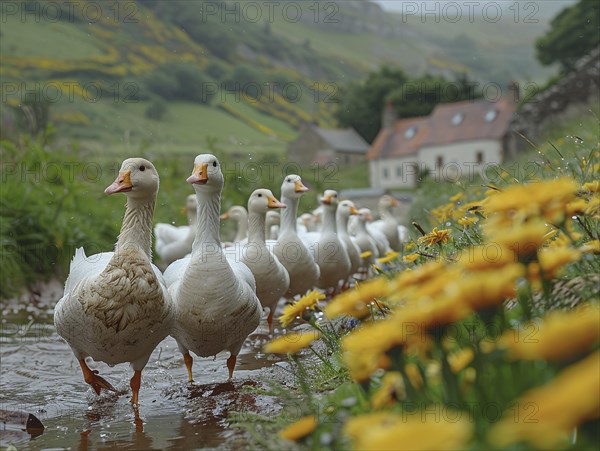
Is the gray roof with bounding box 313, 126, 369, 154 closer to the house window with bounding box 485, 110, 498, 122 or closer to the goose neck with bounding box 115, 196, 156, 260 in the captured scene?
the house window with bounding box 485, 110, 498, 122

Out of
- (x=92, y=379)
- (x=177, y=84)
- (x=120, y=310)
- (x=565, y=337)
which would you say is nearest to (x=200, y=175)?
(x=120, y=310)

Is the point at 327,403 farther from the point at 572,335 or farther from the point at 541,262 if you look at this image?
the point at 572,335

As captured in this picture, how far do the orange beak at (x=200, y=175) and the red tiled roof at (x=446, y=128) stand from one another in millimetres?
47834

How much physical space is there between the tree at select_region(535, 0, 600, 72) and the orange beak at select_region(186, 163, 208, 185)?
44506 mm

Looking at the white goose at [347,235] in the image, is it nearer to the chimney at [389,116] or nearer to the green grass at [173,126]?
the green grass at [173,126]

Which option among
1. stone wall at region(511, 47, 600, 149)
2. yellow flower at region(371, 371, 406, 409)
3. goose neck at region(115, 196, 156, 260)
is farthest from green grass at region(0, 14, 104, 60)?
yellow flower at region(371, 371, 406, 409)

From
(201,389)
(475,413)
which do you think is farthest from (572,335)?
(201,389)

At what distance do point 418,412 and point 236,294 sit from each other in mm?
2952

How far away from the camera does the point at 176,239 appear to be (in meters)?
11.8

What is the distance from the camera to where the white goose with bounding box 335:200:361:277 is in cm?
1013

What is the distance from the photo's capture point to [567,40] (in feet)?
155

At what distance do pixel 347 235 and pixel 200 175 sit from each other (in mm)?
5846

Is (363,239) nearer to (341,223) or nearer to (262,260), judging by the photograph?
(341,223)

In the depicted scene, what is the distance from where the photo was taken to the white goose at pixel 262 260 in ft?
21.8
